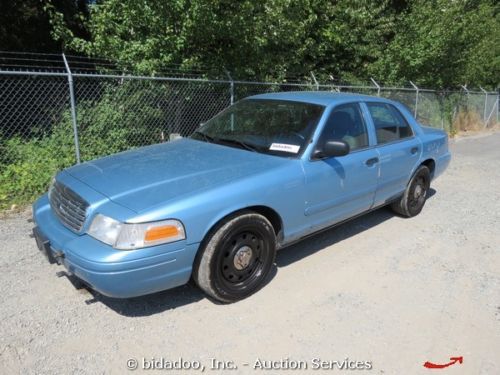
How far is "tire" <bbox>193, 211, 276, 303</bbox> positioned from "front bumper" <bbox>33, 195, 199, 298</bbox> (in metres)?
0.14

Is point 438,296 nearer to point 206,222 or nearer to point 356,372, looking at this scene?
point 356,372

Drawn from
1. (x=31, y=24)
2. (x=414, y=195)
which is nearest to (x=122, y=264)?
(x=414, y=195)

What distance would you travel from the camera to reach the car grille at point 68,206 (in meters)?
3.05

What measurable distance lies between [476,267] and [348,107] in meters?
2.06

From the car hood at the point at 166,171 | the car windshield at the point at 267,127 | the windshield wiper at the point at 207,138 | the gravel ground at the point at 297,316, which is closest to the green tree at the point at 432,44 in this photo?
the gravel ground at the point at 297,316

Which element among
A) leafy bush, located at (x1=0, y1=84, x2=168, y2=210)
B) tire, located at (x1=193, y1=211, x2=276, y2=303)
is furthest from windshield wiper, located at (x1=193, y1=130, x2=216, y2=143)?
leafy bush, located at (x1=0, y1=84, x2=168, y2=210)

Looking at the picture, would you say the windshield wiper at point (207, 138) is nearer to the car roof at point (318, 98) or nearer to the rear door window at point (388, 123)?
the car roof at point (318, 98)

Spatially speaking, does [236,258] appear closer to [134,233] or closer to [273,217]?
[273,217]

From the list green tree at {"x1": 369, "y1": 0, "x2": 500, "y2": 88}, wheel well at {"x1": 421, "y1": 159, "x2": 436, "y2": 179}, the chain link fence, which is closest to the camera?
wheel well at {"x1": 421, "y1": 159, "x2": 436, "y2": 179}

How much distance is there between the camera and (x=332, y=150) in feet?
12.2

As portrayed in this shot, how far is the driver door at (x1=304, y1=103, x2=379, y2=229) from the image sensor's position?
3.79 metres

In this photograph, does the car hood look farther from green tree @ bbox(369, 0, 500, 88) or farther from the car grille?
green tree @ bbox(369, 0, 500, 88)

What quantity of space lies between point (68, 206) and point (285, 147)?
187 cm

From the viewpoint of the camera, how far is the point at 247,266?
3.42 metres
